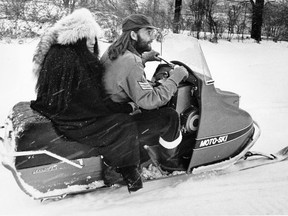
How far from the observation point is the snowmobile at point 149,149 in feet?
9.30

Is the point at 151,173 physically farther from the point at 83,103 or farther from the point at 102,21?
the point at 102,21

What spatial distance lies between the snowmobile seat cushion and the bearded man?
1.73 feet

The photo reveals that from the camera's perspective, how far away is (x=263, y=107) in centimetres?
586

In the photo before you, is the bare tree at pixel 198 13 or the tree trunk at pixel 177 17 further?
the bare tree at pixel 198 13

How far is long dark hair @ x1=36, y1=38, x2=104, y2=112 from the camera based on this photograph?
2.76 meters

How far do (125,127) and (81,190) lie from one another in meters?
0.71

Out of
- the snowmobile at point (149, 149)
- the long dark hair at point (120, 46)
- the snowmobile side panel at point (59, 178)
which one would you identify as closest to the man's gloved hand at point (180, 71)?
the snowmobile at point (149, 149)

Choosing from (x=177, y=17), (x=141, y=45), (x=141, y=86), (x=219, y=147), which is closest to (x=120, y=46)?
(x=141, y=45)

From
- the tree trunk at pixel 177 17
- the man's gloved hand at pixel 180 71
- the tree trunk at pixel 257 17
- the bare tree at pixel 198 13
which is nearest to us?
the man's gloved hand at pixel 180 71

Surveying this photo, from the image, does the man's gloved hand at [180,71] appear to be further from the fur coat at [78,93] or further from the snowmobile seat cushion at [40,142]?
the snowmobile seat cushion at [40,142]

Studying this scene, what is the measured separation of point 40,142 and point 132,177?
0.84 metres

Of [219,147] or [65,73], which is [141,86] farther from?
[219,147]

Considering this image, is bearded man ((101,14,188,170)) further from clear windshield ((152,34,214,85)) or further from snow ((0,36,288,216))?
snow ((0,36,288,216))

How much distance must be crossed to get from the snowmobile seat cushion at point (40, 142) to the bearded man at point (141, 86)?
1.73 feet
